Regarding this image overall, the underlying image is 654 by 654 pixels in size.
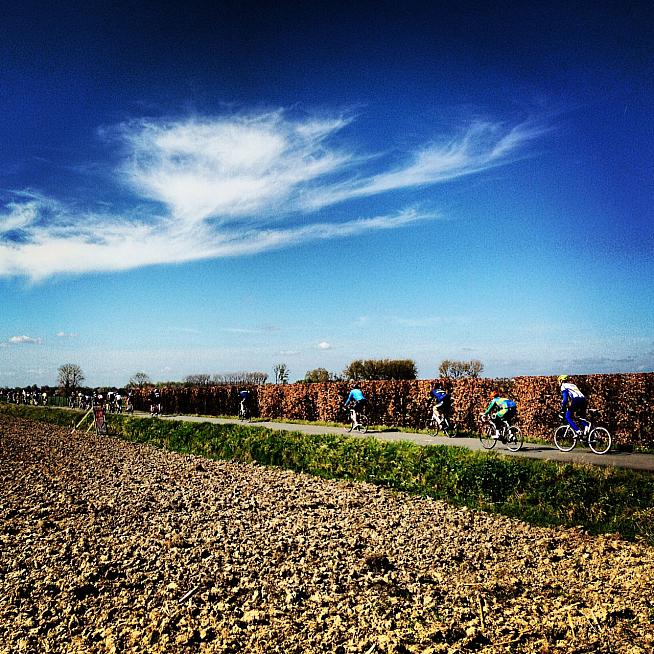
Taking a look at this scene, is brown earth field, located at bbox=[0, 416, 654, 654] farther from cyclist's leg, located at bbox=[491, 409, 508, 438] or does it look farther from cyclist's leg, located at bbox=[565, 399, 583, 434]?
cyclist's leg, located at bbox=[565, 399, 583, 434]

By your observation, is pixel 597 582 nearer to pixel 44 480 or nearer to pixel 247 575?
pixel 247 575

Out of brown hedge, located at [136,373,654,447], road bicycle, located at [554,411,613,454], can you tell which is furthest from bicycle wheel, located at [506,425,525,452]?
brown hedge, located at [136,373,654,447]

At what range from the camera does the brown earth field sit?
4.70 meters

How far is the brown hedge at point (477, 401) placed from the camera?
14.4 metres

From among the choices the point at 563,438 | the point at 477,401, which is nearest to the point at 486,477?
the point at 563,438

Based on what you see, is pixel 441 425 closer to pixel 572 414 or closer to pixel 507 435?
pixel 507 435

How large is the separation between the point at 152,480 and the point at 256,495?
2791 mm

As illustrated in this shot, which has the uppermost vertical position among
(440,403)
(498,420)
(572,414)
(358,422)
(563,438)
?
(440,403)

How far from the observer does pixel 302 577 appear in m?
5.88

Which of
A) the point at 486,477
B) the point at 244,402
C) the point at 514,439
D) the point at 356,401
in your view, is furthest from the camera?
the point at 244,402

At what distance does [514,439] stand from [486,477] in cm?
460

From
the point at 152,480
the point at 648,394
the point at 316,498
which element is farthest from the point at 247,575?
the point at 648,394

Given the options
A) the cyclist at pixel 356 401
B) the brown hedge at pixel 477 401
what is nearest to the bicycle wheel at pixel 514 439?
the brown hedge at pixel 477 401

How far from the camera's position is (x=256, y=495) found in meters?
9.57
